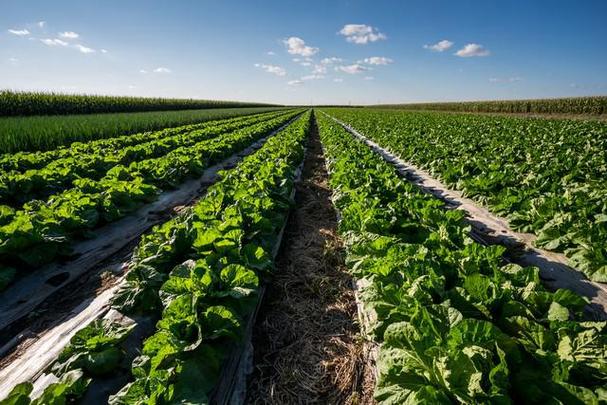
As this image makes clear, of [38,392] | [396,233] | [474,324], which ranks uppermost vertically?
[474,324]

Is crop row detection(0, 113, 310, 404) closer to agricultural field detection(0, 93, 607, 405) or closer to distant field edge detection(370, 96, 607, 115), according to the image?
agricultural field detection(0, 93, 607, 405)

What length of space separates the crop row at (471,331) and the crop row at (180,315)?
1.17 meters

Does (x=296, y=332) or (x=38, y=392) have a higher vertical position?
(x=38, y=392)

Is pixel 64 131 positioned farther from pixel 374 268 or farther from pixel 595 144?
pixel 595 144

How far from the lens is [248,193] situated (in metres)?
5.50

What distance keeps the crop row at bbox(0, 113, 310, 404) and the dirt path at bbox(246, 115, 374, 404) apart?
0.38 meters

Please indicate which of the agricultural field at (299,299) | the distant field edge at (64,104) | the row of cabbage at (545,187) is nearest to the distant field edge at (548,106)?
the row of cabbage at (545,187)

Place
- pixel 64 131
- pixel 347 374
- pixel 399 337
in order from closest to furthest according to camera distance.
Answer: pixel 399 337, pixel 347 374, pixel 64 131

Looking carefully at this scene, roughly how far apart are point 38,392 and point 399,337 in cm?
258

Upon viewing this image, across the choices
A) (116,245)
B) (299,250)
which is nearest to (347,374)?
(299,250)

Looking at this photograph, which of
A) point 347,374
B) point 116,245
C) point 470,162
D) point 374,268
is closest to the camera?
point 347,374

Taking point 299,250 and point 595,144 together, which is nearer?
point 299,250

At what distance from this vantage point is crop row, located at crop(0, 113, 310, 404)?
2150 mm

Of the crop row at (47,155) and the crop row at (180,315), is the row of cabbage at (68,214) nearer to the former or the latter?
the crop row at (180,315)
